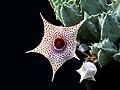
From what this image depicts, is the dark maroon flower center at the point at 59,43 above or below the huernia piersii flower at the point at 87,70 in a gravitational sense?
above

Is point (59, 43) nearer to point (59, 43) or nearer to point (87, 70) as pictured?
point (59, 43)

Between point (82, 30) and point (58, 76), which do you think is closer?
point (82, 30)

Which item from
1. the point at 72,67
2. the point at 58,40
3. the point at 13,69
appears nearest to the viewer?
the point at 58,40

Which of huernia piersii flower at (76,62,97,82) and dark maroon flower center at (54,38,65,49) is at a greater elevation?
dark maroon flower center at (54,38,65,49)

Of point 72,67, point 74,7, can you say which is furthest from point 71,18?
point 72,67

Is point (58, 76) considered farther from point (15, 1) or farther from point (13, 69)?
point (15, 1)

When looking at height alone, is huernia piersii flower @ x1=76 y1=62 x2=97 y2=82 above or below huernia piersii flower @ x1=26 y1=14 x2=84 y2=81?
below

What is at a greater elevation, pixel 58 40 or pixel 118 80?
pixel 58 40

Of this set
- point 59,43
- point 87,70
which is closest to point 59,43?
point 59,43
